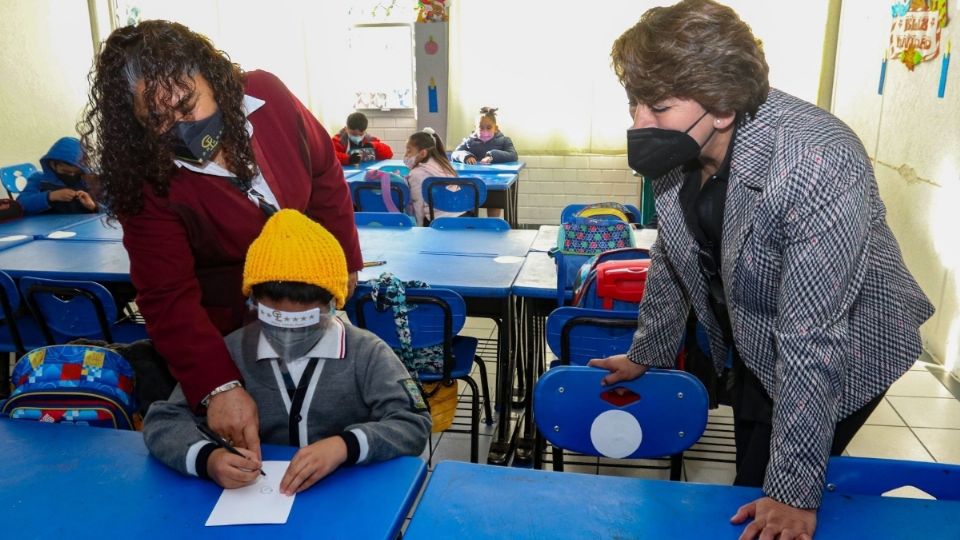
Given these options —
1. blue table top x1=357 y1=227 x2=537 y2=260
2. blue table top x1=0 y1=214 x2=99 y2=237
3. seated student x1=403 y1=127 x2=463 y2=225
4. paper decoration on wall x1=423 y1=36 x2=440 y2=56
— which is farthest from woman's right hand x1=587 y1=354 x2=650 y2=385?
paper decoration on wall x1=423 y1=36 x2=440 y2=56

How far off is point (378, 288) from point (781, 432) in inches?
60.6

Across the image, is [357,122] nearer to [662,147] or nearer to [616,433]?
[616,433]

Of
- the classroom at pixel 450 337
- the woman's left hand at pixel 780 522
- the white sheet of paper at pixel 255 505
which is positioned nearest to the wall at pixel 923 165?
the classroom at pixel 450 337

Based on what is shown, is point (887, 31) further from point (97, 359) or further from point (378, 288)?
point (97, 359)

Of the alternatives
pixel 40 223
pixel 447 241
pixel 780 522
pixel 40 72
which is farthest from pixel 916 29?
pixel 40 72

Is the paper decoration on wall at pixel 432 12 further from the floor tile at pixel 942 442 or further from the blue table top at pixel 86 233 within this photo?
the floor tile at pixel 942 442

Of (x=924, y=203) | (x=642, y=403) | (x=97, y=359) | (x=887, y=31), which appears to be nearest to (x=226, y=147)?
(x=97, y=359)

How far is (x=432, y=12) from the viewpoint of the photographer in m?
7.02

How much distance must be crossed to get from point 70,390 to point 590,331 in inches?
56.1

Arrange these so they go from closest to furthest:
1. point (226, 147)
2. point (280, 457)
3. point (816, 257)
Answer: point (816, 257) < point (280, 457) < point (226, 147)

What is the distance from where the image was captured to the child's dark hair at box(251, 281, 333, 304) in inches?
58.1

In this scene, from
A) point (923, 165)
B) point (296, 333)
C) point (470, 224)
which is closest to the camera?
point (296, 333)

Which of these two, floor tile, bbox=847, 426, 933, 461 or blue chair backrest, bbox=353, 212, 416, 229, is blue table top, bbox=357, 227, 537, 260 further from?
floor tile, bbox=847, 426, 933, 461

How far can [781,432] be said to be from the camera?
109 centimetres
